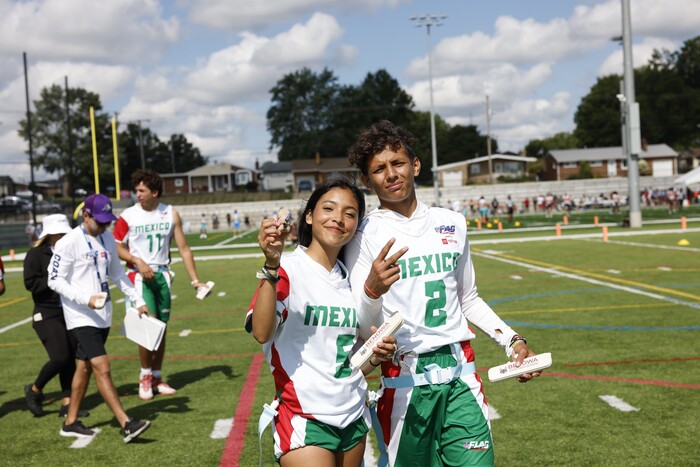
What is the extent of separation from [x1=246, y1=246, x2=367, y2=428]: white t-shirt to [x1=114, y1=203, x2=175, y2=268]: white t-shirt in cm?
500

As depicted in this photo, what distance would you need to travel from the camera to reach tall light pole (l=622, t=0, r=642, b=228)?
3177 cm

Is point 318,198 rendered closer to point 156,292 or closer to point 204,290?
point 204,290

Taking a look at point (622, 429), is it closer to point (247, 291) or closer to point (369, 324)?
point (369, 324)

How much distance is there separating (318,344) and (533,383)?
15.3ft

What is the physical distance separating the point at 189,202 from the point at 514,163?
50.8 m

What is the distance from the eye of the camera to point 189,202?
74.6 metres

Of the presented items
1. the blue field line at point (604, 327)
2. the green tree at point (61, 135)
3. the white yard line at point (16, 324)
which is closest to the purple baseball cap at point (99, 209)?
the blue field line at point (604, 327)

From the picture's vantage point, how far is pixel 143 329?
6398 millimetres

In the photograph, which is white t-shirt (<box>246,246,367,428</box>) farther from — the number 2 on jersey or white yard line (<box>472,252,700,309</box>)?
white yard line (<box>472,252,700,309</box>)

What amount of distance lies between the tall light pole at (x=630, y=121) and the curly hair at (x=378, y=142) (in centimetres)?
3084

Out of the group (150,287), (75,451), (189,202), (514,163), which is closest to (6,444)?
(75,451)

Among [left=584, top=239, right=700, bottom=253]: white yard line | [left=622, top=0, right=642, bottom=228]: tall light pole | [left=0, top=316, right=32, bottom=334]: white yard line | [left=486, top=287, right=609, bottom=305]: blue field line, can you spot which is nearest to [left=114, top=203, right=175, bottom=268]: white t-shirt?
[left=0, top=316, right=32, bottom=334]: white yard line

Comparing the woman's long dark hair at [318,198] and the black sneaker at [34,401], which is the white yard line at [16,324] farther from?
the woman's long dark hair at [318,198]

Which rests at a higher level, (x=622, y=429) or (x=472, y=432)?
(x=472, y=432)
